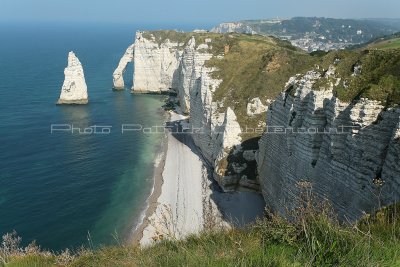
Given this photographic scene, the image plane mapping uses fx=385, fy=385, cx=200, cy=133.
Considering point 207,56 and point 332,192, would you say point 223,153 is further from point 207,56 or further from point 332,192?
point 207,56

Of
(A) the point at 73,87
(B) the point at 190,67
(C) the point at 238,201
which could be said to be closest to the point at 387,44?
(C) the point at 238,201

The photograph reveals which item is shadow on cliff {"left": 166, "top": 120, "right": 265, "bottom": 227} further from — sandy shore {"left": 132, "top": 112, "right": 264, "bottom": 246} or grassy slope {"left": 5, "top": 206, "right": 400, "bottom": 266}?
grassy slope {"left": 5, "top": 206, "right": 400, "bottom": 266}

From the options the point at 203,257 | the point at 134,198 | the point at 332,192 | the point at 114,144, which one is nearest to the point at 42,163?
the point at 114,144

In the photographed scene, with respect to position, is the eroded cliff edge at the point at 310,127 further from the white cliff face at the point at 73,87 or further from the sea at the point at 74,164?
the white cliff face at the point at 73,87

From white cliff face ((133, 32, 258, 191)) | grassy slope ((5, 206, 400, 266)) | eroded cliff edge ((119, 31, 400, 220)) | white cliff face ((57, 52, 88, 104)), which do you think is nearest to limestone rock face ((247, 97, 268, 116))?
eroded cliff edge ((119, 31, 400, 220))

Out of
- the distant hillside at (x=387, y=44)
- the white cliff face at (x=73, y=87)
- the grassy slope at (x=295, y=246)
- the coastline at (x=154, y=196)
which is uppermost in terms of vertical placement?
the distant hillside at (x=387, y=44)

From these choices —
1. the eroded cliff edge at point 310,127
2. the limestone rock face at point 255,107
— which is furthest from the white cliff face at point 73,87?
the limestone rock face at point 255,107
